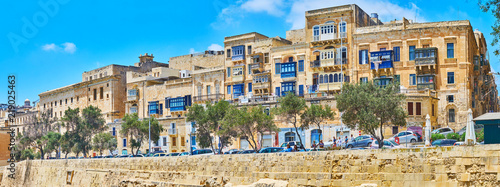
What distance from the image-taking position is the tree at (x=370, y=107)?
121 feet

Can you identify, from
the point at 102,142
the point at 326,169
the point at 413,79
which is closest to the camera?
the point at 326,169

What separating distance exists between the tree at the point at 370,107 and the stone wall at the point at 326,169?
15814 mm

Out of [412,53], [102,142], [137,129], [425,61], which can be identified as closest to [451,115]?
[425,61]

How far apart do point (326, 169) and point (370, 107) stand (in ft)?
66.2

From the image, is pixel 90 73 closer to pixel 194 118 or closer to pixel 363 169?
pixel 194 118

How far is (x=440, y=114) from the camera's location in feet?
162

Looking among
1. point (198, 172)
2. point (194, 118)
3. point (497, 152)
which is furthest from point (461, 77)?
point (497, 152)

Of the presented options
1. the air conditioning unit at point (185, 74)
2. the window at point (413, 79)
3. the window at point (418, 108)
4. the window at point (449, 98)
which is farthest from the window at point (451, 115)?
the air conditioning unit at point (185, 74)

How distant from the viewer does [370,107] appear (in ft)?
123

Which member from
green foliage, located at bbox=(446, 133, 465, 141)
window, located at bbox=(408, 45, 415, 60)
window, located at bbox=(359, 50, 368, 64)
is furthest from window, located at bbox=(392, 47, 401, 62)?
green foliage, located at bbox=(446, 133, 465, 141)

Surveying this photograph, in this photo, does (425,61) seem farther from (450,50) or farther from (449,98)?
(449,98)

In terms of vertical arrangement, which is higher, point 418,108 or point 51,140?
point 418,108

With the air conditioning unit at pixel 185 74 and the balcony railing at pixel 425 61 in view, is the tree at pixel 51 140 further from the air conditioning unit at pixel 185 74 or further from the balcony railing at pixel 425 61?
the balcony railing at pixel 425 61

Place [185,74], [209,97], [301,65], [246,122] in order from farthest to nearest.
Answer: [185,74] < [209,97] < [301,65] < [246,122]
